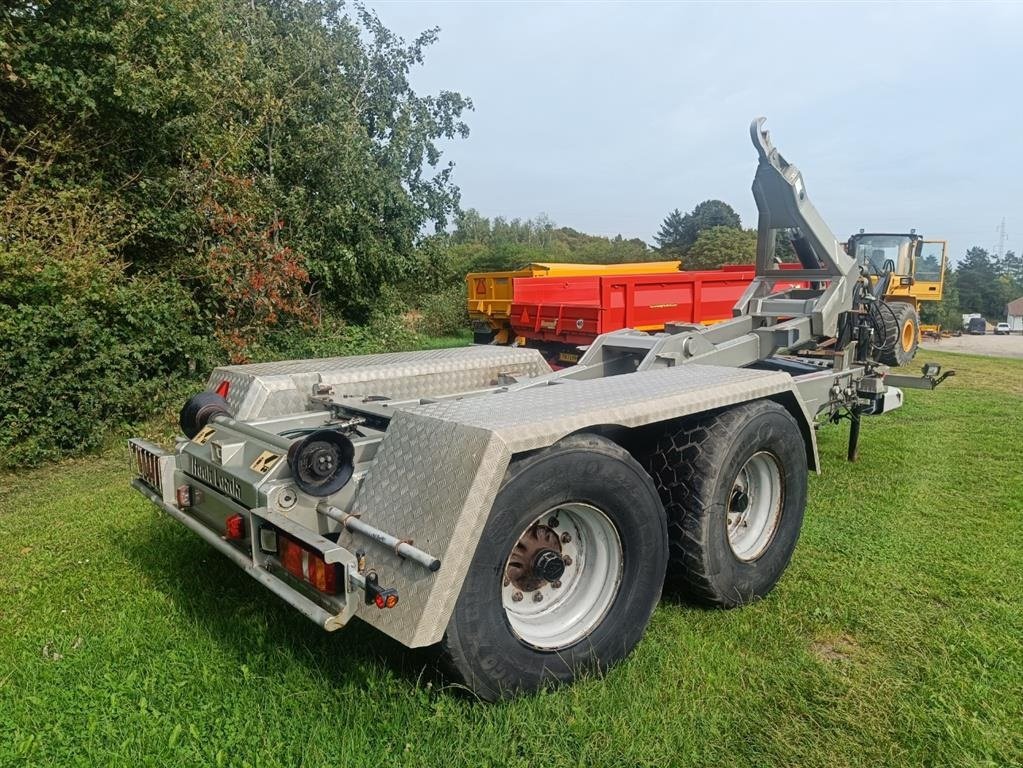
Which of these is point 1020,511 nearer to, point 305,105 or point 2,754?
point 2,754

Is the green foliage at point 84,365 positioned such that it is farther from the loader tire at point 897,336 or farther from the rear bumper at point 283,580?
the loader tire at point 897,336

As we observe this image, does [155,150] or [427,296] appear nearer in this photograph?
[155,150]

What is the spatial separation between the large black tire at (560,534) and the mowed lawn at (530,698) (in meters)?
0.12

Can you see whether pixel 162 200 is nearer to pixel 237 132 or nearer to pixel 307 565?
pixel 237 132

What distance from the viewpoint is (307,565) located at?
252 cm

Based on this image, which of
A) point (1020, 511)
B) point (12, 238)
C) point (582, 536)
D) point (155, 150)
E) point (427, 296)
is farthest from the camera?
point (427, 296)

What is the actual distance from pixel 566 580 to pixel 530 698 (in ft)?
1.71

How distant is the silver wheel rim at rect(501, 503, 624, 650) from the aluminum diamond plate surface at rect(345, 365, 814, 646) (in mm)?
417

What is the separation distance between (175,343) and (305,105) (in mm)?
6336

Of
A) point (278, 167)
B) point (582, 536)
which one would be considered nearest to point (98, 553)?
point (582, 536)

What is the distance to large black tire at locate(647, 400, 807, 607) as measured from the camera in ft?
→ 10.8

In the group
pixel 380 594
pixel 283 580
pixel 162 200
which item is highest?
pixel 162 200

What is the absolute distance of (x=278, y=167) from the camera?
39.5 ft

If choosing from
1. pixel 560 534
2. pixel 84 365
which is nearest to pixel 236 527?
pixel 560 534
